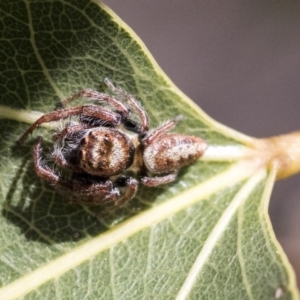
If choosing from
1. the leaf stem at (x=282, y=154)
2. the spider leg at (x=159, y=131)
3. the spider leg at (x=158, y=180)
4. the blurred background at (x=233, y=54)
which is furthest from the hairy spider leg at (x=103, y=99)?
the blurred background at (x=233, y=54)

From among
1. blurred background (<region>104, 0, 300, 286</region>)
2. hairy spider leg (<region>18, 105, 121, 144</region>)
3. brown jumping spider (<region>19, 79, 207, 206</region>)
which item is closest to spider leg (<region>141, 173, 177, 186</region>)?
brown jumping spider (<region>19, 79, 207, 206</region>)

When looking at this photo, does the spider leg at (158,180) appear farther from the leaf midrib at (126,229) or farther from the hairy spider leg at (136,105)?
the hairy spider leg at (136,105)

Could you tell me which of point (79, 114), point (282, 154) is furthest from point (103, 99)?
point (282, 154)

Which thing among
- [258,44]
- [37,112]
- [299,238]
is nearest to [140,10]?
[258,44]

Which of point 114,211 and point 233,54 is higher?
point 233,54

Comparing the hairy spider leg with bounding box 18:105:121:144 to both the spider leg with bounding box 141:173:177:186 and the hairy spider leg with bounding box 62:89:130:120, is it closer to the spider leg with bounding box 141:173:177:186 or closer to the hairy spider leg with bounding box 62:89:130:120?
the hairy spider leg with bounding box 62:89:130:120

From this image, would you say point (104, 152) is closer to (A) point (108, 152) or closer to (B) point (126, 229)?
(A) point (108, 152)

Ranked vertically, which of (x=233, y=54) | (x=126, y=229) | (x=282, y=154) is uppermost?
(x=233, y=54)
